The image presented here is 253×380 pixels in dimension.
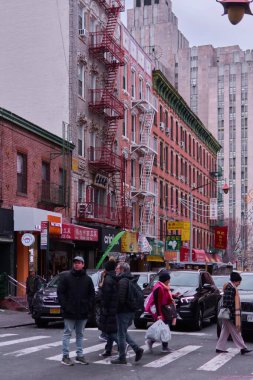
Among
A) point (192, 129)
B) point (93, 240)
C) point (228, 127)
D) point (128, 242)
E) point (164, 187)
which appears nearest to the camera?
point (93, 240)

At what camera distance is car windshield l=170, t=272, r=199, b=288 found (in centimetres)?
2008

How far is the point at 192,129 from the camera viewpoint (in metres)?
64.8

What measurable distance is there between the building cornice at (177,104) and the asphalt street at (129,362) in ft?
120

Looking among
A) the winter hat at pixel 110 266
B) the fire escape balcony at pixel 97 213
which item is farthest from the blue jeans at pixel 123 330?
the fire escape balcony at pixel 97 213

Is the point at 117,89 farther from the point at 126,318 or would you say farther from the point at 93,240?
the point at 126,318

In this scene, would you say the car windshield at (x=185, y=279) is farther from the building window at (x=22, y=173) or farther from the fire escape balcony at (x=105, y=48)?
the fire escape balcony at (x=105, y=48)

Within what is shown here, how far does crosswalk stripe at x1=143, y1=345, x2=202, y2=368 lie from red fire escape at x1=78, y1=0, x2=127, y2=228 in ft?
70.2

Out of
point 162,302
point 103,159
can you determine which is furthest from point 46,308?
point 103,159

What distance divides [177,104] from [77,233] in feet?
93.0

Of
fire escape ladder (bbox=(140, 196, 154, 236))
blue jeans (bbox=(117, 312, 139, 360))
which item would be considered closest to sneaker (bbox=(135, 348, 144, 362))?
blue jeans (bbox=(117, 312, 139, 360))

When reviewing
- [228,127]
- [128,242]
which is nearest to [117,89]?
[128,242]

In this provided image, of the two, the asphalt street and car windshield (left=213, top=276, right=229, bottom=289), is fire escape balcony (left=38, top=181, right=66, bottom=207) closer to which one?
car windshield (left=213, top=276, right=229, bottom=289)

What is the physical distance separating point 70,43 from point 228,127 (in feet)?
287

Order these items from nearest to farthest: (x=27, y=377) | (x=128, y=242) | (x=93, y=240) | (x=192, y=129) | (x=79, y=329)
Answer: (x=27, y=377), (x=79, y=329), (x=93, y=240), (x=128, y=242), (x=192, y=129)
